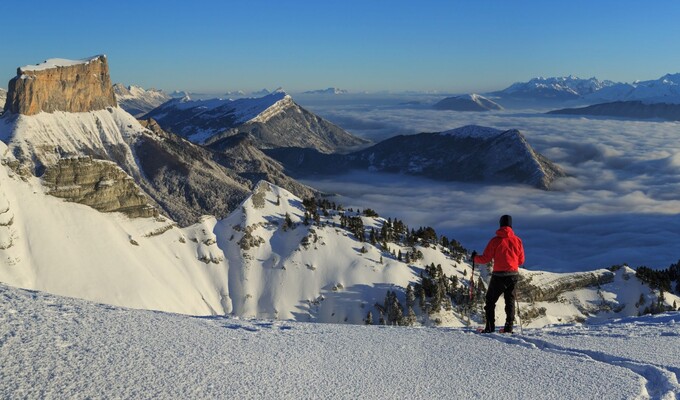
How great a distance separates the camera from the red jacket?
72.7ft

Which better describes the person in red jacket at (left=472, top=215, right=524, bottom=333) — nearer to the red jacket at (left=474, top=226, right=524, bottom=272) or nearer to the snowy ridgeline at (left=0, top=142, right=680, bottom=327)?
the red jacket at (left=474, top=226, right=524, bottom=272)

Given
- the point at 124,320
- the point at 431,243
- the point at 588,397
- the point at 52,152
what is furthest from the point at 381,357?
the point at 52,152

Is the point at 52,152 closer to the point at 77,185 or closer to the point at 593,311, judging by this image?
the point at 77,185

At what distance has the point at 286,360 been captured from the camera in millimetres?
15695

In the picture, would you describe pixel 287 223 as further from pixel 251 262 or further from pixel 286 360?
pixel 286 360

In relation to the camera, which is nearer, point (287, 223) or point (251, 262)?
point (251, 262)

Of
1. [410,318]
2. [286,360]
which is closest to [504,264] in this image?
[286,360]

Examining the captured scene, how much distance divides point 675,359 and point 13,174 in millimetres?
101574

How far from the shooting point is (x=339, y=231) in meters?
110

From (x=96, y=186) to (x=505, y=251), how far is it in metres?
92.0

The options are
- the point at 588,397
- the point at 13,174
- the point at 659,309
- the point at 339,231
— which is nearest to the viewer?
the point at 588,397

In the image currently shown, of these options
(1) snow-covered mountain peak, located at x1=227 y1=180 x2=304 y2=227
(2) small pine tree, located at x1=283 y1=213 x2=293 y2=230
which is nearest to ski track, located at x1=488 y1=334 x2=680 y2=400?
(2) small pine tree, located at x1=283 y1=213 x2=293 y2=230

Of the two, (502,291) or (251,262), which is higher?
(502,291)

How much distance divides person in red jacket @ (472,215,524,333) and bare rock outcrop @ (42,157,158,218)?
90066 millimetres
